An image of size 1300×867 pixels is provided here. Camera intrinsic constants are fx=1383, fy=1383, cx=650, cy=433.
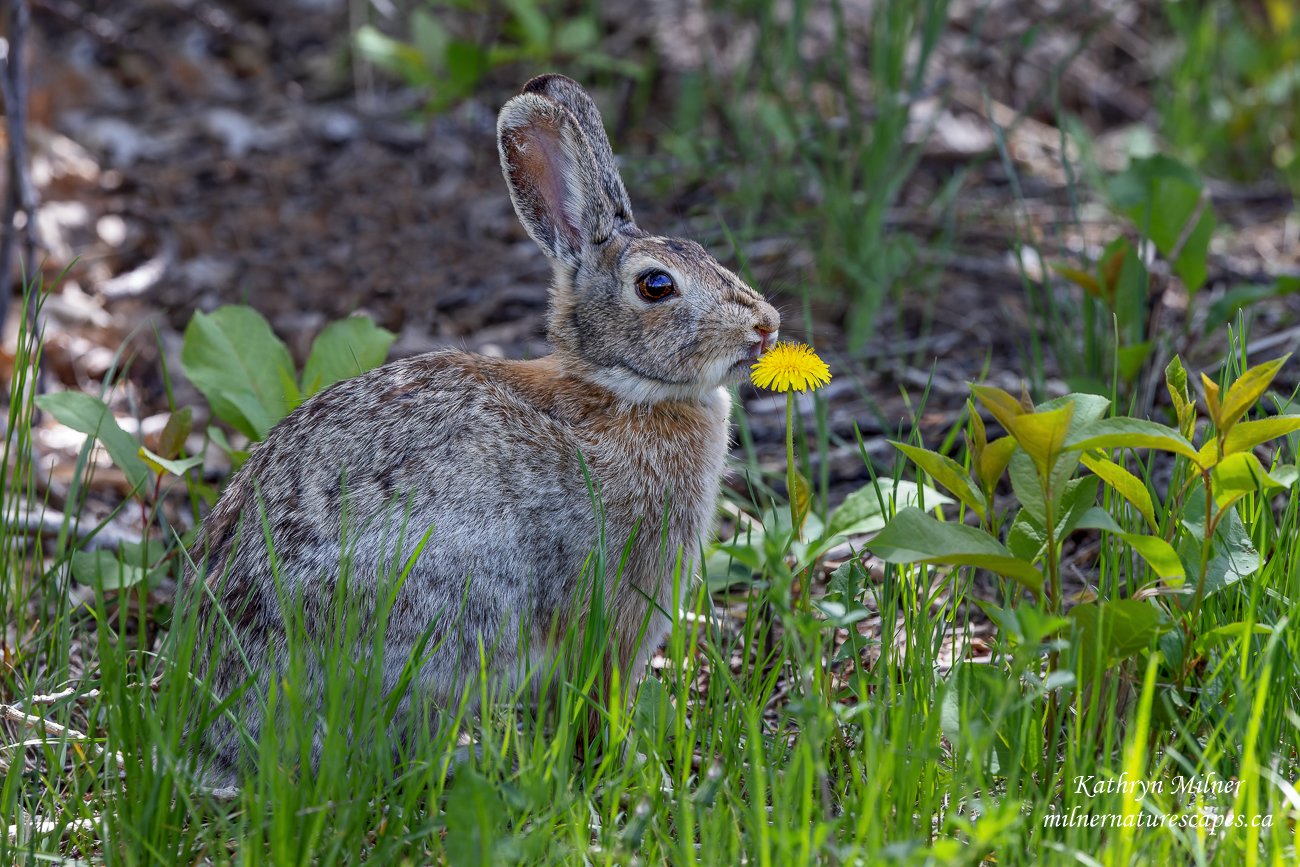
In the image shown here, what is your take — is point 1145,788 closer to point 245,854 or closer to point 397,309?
point 245,854

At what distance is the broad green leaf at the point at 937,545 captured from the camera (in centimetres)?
331

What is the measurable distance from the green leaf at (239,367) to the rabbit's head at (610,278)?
1037 millimetres

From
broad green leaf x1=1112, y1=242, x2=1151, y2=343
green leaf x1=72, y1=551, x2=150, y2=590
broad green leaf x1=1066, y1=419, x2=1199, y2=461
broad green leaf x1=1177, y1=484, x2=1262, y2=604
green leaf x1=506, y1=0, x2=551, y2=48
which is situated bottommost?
green leaf x1=72, y1=551, x2=150, y2=590

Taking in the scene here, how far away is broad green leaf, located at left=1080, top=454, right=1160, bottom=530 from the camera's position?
11.6 ft

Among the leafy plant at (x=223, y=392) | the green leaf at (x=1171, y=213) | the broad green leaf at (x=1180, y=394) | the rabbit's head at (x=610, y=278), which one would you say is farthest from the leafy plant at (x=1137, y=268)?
the leafy plant at (x=223, y=392)

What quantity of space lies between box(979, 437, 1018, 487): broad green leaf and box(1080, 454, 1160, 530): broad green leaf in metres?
0.19

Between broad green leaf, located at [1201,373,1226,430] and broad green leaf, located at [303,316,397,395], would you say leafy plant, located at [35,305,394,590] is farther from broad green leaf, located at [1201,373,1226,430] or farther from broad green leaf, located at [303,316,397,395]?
broad green leaf, located at [1201,373,1226,430]

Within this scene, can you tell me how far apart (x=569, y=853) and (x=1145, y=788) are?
1.37 meters

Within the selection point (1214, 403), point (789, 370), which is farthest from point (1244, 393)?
point (789, 370)

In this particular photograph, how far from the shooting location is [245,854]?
292 cm

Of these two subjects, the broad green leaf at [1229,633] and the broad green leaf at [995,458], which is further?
the broad green leaf at [995,458]

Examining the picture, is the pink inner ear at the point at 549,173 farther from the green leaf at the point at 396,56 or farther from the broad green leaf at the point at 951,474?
the green leaf at the point at 396,56

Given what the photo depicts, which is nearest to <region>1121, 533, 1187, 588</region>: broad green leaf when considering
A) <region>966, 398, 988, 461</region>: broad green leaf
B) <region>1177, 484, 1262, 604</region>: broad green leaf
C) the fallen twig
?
<region>1177, 484, 1262, 604</region>: broad green leaf

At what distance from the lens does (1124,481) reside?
3.56 m
